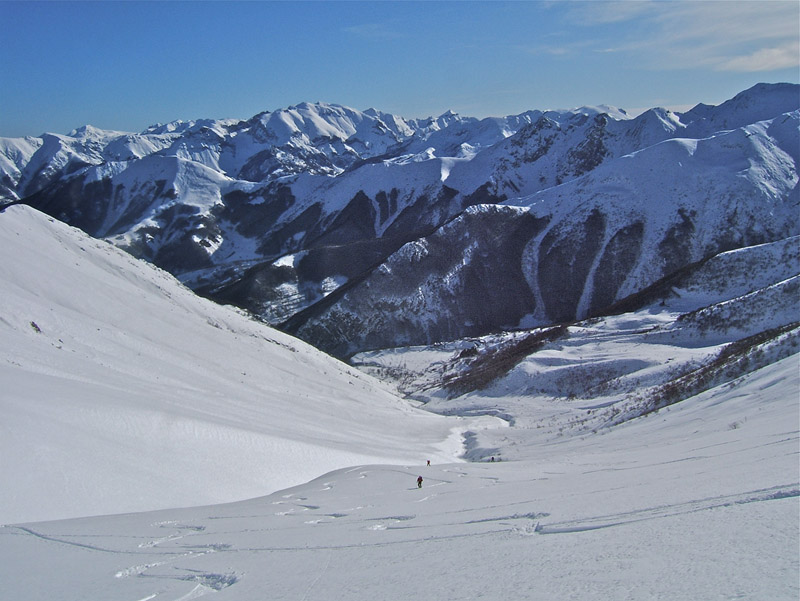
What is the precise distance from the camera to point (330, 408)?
3791 cm

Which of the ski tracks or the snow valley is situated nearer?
the ski tracks

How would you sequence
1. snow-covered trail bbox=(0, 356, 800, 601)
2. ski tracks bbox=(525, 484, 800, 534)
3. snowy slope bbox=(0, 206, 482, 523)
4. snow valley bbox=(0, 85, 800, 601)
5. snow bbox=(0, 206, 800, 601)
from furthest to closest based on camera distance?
snowy slope bbox=(0, 206, 482, 523) < snow valley bbox=(0, 85, 800, 601) < ski tracks bbox=(525, 484, 800, 534) < snow bbox=(0, 206, 800, 601) < snow-covered trail bbox=(0, 356, 800, 601)

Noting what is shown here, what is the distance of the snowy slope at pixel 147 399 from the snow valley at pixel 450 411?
139mm

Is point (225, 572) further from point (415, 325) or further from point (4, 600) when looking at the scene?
point (415, 325)

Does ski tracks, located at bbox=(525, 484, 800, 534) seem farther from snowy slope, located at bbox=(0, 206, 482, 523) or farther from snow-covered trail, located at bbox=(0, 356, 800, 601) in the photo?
snowy slope, located at bbox=(0, 206, 482, 523)

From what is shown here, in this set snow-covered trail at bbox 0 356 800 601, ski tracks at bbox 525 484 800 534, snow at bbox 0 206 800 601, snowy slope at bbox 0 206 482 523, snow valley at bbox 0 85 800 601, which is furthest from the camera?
snowy slope at bbox 0 206 482 523

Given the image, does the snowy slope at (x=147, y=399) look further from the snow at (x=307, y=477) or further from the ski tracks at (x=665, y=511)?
the ski tracks at (x=665, y=511)

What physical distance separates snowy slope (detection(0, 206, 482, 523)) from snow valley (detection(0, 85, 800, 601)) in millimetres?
139

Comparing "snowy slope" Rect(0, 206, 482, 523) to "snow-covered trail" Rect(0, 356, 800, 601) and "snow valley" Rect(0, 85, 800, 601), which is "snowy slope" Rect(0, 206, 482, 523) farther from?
"snow-covered trail" Rect(0, 356, 800, 601)

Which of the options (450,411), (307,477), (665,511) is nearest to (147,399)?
(307,477)

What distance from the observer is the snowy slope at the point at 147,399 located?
60.0 ft

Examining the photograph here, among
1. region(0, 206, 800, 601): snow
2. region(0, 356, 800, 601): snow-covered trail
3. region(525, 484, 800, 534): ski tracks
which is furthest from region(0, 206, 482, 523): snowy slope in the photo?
region(525, 484, 800, 534): ski tracks

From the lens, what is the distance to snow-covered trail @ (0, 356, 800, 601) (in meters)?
6.06

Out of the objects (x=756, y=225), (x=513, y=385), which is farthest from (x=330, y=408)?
(x=756, y=225)
